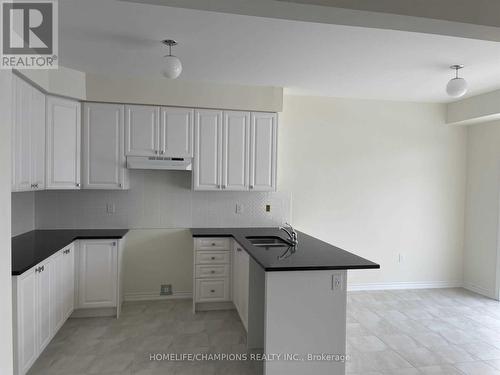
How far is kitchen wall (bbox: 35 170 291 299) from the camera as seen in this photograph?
4.04 m

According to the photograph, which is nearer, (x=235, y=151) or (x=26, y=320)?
(x=26, y=320)

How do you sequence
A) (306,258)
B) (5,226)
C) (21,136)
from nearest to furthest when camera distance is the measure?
(5,226) < (306,258) < (21,136)

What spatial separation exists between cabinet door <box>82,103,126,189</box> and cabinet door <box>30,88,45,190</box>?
44 centimetres

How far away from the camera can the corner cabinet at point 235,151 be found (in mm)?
3934

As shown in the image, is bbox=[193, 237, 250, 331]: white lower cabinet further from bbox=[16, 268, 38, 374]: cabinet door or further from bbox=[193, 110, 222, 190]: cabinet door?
bbox=[16, 268, 38, 374]: cabinet door

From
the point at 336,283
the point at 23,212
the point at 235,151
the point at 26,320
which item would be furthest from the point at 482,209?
the point at 23,212

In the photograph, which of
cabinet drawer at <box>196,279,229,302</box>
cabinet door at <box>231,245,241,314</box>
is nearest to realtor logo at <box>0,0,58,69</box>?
cabinet door at <box>231,245,241,314</box>

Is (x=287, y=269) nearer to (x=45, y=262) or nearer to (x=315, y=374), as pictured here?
(x=315, y=374)

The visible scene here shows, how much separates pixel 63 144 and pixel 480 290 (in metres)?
5.76

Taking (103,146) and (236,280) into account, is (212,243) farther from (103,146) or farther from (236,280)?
(103,146)

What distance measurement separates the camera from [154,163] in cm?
373

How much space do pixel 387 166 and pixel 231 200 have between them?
2323 mm

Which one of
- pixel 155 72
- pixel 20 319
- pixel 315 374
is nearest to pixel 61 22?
pixel 155 72

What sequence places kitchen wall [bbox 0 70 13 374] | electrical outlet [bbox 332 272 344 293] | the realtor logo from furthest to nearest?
1. electrical outlet [bbox 332 272 344 293]
2. the realtor logo
3. kitchen wall [bbox 0 70 13 374]
